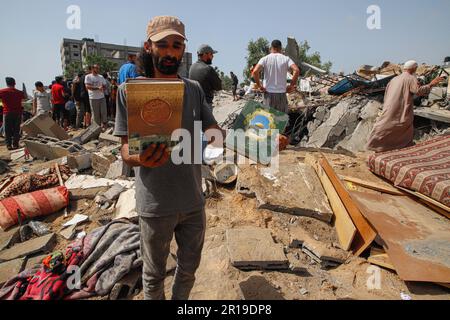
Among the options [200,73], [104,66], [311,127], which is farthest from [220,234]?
[104,66]

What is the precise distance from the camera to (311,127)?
9.09 metres

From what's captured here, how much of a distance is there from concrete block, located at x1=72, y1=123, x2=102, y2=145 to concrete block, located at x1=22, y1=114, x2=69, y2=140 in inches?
22.0

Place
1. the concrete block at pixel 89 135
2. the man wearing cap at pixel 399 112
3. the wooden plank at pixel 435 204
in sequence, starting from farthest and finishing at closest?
the concrete block at pixel 89 135
the man wearing cap at pixel 399 112
the wooden plank at pixel 435 204

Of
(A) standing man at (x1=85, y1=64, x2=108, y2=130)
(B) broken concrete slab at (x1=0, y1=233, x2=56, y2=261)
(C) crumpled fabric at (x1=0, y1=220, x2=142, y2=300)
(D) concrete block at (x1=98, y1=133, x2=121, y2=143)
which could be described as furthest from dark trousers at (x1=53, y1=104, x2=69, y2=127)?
(C) crumpled fabric at (x1=0, y1=220, x2=142, y2=300)

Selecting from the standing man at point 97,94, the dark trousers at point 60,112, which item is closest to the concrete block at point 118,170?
the standing man at point 97,94

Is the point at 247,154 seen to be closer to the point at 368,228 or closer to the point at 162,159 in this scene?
the point at 368,228

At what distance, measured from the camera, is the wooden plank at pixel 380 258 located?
268 cm

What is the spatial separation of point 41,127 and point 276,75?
609 centimetres

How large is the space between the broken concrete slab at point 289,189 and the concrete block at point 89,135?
17.1 feet

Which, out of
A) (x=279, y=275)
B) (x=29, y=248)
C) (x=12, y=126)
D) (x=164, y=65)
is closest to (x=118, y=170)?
(x=29, y=248)

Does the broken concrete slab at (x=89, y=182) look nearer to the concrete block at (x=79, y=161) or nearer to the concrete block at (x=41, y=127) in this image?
the concrete block at (x=79, y=161)

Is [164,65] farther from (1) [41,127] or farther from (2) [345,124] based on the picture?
(2) [345,124]

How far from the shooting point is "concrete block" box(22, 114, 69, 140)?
725cm

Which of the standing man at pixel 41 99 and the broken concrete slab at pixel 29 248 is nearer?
the broken concrete slab at pixel 29 248
